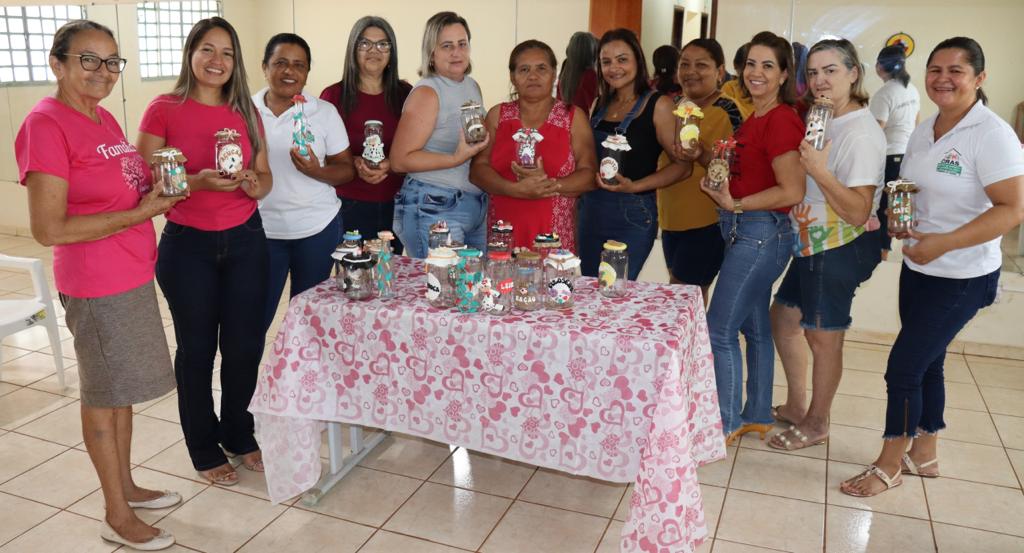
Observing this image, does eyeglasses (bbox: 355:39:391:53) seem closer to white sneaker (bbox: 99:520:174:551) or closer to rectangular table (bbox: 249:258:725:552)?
rectangular table (bbox: 249:258:725:552)

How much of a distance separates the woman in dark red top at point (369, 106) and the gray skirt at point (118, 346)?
0.97m

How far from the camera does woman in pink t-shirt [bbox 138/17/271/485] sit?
2406 mm

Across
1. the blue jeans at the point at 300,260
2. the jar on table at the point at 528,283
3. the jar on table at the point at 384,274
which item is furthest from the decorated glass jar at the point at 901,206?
the blue jeans at the point at 300,260

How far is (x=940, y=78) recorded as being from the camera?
2.38 m

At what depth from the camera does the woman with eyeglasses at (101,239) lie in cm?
200

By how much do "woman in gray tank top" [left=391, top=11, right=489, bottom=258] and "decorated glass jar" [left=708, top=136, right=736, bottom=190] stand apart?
82 centimetres

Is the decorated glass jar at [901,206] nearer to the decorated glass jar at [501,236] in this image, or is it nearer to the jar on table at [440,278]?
the decorated glass jar at [501,236]

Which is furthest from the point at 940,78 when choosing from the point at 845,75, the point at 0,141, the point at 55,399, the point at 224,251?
the point at 0,141

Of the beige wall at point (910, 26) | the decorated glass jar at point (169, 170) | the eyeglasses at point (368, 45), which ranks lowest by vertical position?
the decorated glass jar at point (169, 170)

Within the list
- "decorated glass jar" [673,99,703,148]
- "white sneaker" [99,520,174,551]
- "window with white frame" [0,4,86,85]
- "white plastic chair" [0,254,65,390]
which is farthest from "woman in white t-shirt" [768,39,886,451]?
"window with white frame" [0,4,86,85]

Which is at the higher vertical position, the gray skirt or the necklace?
the necklace

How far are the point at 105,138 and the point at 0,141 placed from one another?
18.0 ft

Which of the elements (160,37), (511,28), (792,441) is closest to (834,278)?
(792,441)

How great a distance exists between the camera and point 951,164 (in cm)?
238
